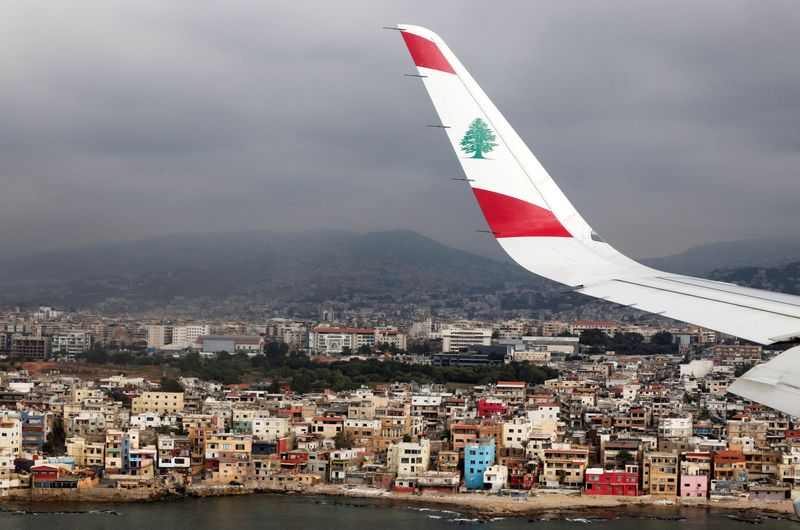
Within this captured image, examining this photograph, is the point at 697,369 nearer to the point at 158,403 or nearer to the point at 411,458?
the point at 158,403

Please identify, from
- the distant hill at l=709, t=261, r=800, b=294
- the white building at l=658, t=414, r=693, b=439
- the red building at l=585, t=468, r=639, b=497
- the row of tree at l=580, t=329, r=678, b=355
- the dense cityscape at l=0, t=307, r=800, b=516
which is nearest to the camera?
the red building at l=585, t=468, r=639, b=497

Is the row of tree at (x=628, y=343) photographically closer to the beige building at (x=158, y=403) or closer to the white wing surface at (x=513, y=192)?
the beige building at (x=158, y=403)

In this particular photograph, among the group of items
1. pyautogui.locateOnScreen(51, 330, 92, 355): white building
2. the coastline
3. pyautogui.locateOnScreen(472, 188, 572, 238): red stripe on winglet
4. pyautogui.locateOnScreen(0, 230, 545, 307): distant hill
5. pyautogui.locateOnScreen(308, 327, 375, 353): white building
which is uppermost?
pyautogui.locateOnScreen(0, 230, 545, 307): distant hill

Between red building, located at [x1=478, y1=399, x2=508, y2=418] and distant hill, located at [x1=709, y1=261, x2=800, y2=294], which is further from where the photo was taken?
distant hill, located at [x1=709, y1=261, x2=800, y2=294]

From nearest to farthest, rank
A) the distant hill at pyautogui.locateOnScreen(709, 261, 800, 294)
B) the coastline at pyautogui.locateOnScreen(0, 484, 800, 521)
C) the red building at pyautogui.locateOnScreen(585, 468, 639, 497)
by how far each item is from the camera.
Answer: the coastline at pyautogui.locateOnScreen(0, 484, 800, 521) → the red building at pyautogui.locateOnScreen(585, 468, 639, 497) → the distant hill at pyautogui.locateOnScreen(709, 261, 800, 294)

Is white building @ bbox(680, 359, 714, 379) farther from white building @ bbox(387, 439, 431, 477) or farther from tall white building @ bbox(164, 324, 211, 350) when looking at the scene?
tall white building @ bbox(164, 324, 211, 350)

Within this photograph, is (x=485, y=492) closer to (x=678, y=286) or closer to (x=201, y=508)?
(x=201, y=508)

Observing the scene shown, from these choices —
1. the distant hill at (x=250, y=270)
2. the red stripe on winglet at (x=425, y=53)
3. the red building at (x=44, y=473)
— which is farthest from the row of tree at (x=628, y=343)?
the red stripe on winglet at (x=425, y=53)

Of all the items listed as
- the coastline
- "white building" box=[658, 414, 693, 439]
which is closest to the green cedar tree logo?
the coastline
